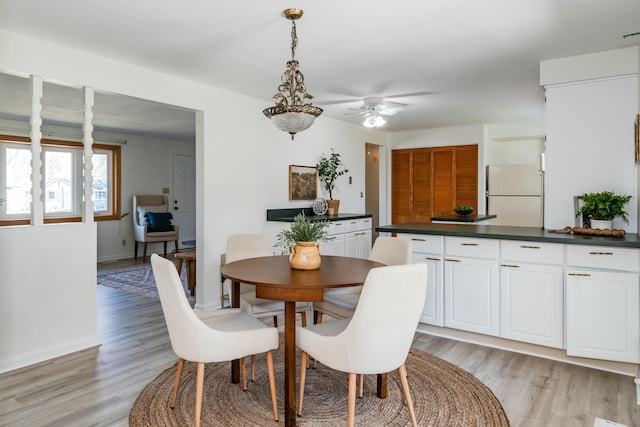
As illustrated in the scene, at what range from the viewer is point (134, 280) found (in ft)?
18.5

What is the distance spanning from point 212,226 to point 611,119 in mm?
3670

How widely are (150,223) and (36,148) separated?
4518 millimetres

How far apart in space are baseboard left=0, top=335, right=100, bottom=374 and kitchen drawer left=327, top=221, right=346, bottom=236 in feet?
8.98

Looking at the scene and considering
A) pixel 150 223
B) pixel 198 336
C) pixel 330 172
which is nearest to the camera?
pixel 198 336

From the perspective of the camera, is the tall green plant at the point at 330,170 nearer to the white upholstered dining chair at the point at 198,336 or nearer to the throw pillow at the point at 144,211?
the throw pillow at the point at 144,211

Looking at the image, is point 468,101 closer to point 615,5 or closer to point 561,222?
point 561,222

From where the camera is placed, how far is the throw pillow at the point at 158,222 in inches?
287

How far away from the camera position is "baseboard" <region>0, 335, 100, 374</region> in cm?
277

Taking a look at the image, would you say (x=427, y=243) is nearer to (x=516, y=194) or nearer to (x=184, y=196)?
(x=516, y=194)

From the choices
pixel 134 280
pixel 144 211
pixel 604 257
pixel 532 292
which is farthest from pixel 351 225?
pixel 144 211

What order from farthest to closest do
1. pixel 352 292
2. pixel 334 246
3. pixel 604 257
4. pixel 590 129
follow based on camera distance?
pixel 334 246, pixel 590 129, pixel 352 292, pixel 604 257

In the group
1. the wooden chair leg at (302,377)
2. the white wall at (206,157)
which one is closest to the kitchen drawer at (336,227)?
the white wall at (206,157)

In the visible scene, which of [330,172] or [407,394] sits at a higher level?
[330,172]

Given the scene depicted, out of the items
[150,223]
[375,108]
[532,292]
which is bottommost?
[532,292]
